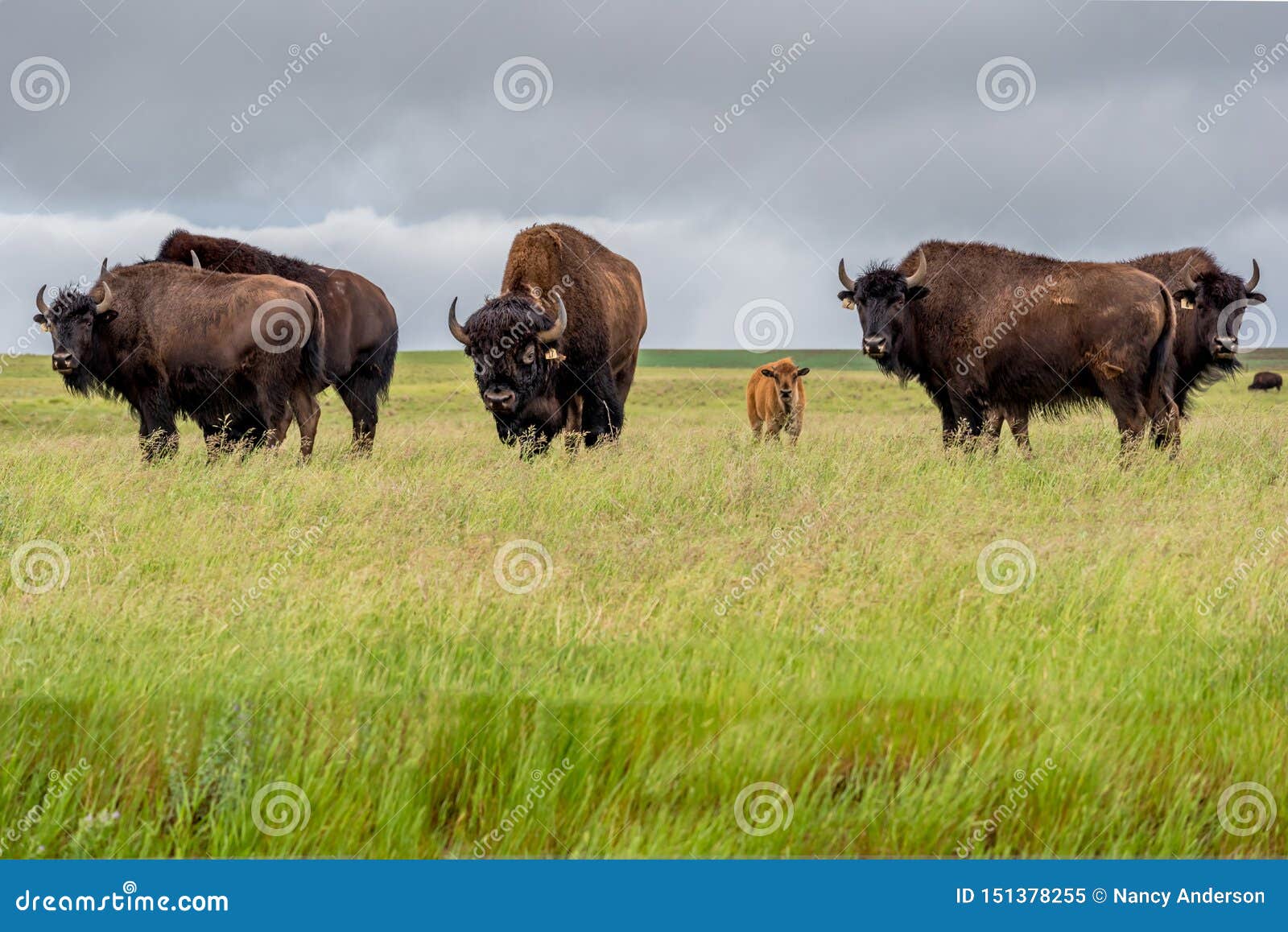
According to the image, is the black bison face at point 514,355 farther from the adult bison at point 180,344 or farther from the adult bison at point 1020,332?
the adult bison at point 1020,332

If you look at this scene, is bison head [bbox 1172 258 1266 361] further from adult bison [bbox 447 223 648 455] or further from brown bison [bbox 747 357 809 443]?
adult bison [bbox 447 223 648 455]

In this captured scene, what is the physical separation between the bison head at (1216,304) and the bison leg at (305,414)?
10691mm

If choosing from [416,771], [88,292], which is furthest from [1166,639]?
[88,292]

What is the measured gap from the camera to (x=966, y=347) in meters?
12.0

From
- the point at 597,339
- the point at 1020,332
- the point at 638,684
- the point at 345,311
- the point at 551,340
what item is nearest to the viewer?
the point at 638,684

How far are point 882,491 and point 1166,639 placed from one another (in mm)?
3615

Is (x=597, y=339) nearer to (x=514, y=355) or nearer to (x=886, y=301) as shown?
(x=514, y=355)

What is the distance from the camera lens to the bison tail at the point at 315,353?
42.5 feet

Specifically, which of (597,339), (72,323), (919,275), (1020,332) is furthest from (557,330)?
(72,323)

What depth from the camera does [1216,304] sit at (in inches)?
523

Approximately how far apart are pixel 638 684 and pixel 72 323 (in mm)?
10607

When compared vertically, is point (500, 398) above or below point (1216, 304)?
below

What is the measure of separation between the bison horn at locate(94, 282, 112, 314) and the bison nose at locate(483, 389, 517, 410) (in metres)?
4.94

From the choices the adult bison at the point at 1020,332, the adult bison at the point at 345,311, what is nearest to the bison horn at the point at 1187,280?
the adult bison at the point at 1020,332
